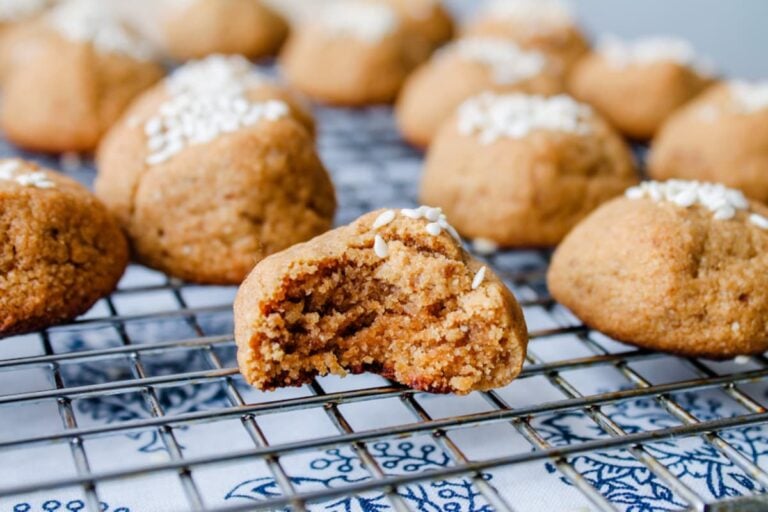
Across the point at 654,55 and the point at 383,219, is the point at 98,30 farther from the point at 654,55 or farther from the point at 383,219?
the point at 654,55

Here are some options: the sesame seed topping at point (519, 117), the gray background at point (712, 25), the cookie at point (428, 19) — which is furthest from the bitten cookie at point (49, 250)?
the cookie at point (428, 19)

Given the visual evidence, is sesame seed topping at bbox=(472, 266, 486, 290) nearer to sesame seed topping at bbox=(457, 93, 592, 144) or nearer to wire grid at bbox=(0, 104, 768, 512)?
wire grid at bbox=(0, 104, 768, 512)

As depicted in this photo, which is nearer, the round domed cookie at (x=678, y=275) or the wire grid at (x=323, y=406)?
the wire grid at (x=323, y=406)

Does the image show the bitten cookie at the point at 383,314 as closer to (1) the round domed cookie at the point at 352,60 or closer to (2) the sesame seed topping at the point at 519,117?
(2) the sesame seed topping at the point at 519,117

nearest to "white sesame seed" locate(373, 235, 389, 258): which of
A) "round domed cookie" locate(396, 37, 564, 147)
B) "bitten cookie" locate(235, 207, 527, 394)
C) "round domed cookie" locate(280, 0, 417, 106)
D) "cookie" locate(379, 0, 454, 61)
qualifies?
"bitten cookie" locate(235, 207, 527, 394)

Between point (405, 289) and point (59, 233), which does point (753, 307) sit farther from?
point (59, 233)
